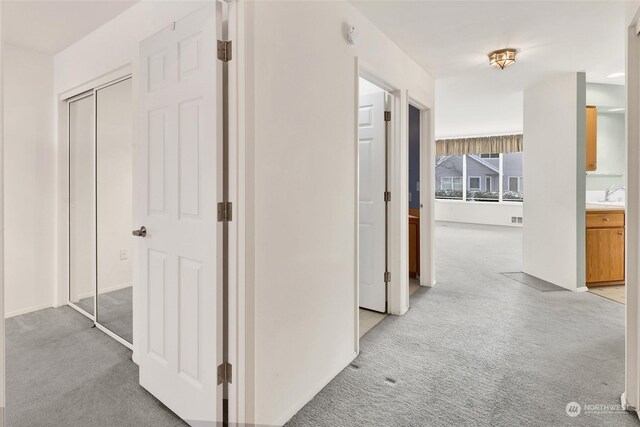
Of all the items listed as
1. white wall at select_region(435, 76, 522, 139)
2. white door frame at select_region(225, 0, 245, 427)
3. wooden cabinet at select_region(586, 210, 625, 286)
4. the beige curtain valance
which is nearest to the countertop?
wooden cabinet at select_region(586, 210, 625, 286)

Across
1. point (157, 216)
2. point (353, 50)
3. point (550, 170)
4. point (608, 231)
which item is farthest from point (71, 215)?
point (608, 231)

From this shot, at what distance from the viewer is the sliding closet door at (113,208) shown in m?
3.02

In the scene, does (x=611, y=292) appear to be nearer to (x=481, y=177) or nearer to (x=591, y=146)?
(x=591, y=146)

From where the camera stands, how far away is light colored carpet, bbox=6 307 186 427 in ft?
6.03

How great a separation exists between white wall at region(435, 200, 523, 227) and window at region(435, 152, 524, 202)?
0.79ft

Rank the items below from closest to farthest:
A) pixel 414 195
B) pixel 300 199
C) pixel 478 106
→ 1. pixel 300 199
2. pixel 414 195
3. pixel 478 106

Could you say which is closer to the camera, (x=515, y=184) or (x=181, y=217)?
(x=181, y=217)

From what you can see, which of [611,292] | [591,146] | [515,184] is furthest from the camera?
[515,184]

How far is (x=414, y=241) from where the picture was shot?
4441mm

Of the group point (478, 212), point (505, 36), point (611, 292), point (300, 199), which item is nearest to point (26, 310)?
point (300, 199)

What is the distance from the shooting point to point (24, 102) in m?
3.26

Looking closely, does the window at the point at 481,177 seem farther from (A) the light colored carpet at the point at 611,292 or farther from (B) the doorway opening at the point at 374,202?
(B) the doorway opening at the point at 374,202

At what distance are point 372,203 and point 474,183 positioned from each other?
794cm

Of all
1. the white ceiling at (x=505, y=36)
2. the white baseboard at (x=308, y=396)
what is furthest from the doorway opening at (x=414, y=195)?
the white baseboard at (x=308, y=396)
